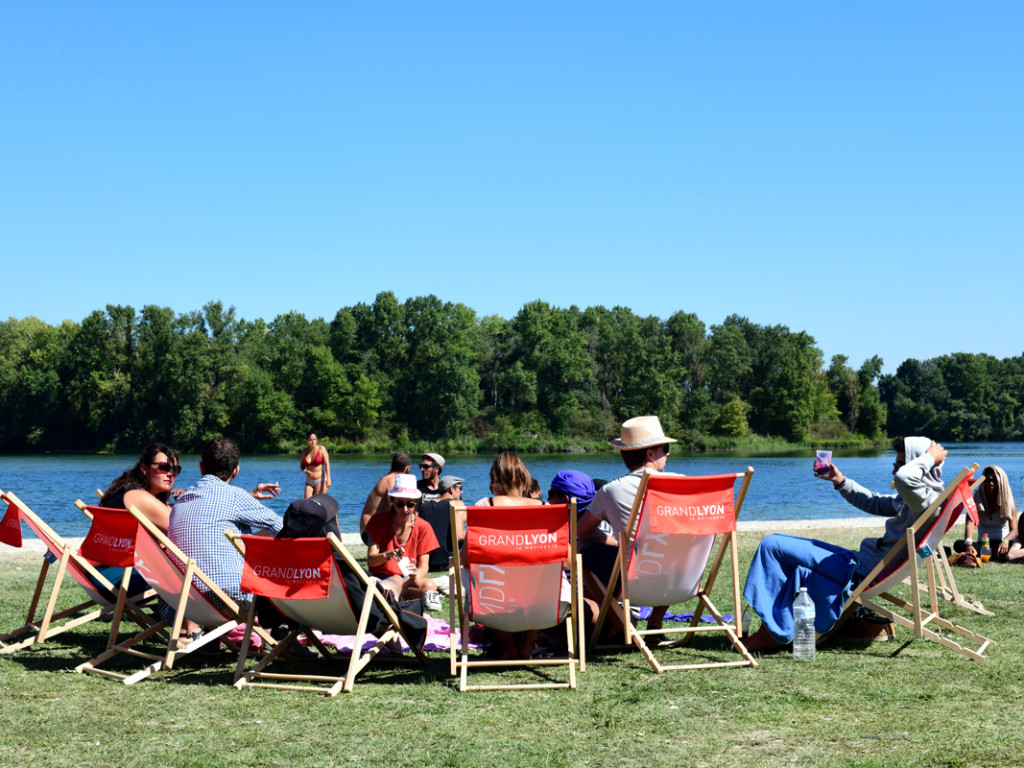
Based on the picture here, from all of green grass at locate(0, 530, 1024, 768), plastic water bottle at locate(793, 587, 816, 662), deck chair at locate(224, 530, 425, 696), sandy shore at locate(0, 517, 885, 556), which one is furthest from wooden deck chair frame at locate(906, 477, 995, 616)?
sandy shore at locate(0, 517, 885, 556)

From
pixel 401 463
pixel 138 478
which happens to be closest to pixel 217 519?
pixel 138 478

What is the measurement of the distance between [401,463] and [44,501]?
72.1ft

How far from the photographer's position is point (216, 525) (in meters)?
5.04

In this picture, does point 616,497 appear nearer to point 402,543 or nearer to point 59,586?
point 402,543

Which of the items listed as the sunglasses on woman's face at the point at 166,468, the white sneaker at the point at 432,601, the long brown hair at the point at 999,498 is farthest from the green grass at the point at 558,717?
the long brown hair at the point at 999,498

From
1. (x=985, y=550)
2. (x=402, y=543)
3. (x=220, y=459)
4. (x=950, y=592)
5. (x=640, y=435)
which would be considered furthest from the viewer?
(x=985, y=550)

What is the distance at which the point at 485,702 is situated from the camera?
4285 millimetres

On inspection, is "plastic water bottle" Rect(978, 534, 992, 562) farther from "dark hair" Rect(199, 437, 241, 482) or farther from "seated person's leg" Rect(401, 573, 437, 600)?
"dark hair" Rect(199, 437, 241, 482)

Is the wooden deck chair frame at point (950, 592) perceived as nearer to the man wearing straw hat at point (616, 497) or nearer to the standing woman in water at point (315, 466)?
the man wearing straw hat at point (616, 497)

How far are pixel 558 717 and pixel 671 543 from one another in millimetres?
1244

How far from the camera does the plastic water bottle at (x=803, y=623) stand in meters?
5.15

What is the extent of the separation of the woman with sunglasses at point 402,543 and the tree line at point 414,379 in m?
59.0

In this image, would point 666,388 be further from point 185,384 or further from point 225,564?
point 225,564

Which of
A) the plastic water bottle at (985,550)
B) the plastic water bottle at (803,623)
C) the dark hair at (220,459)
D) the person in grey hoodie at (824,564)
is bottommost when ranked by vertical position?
the plastic water bottle at (985,550)
